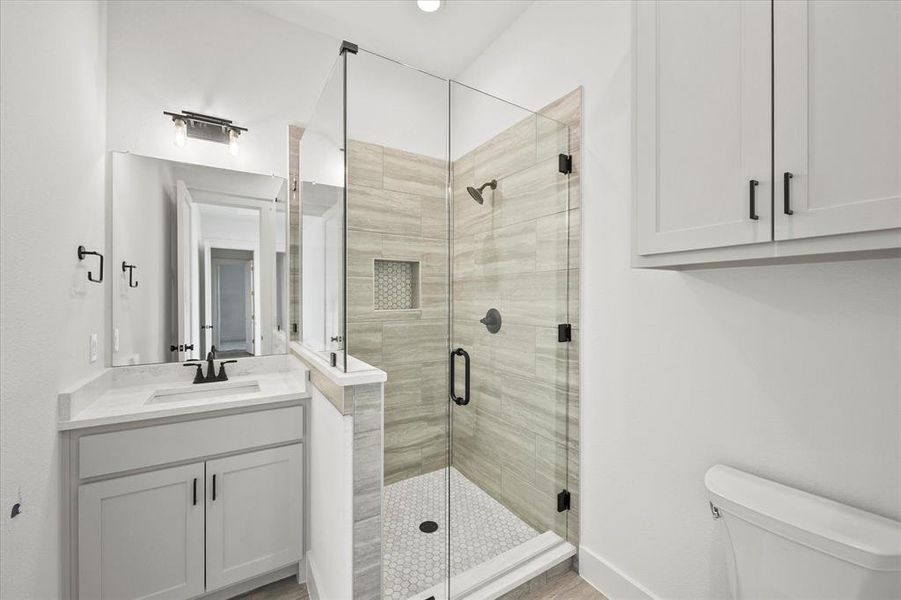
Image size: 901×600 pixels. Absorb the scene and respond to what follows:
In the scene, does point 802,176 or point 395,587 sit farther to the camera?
point 395,587

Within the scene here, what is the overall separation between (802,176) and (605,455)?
1.31 meters

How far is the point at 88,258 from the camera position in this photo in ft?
5.64

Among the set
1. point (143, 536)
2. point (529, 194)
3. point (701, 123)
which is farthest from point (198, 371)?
point (701, 123)

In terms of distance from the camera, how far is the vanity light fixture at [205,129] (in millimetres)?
2070

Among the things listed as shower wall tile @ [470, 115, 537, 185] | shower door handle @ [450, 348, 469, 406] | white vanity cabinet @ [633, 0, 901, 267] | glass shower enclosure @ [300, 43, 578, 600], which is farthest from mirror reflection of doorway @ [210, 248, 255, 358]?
white vanity cabinet @ [633, 0, 901, 267]

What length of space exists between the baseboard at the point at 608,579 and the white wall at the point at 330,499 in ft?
3.61

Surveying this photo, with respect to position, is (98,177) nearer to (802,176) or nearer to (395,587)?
(395,587)

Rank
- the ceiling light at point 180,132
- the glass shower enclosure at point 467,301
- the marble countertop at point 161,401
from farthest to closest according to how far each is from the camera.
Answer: the ceiling light at point 180,132, the glass shower enclosure at point 467,301, the marble countertop at point 161,401

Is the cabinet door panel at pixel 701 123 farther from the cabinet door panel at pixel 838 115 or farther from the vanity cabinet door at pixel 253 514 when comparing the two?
the vanity cabinet door at pixel 253 514

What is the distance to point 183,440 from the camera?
166 cm

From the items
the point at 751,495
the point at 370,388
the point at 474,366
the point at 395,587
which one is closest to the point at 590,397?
the point at 474,366

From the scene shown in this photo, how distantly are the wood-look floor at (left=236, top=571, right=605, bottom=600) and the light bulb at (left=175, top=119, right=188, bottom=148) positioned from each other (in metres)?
2.28

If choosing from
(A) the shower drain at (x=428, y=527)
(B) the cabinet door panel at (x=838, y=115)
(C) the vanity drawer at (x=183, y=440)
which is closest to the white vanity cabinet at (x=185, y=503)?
(C) the vanity drawer at (x=183, y=440)

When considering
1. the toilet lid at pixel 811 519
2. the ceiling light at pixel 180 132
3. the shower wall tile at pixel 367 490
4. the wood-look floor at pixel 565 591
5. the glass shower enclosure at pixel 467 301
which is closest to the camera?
the toilet lid at pixel 811 519
